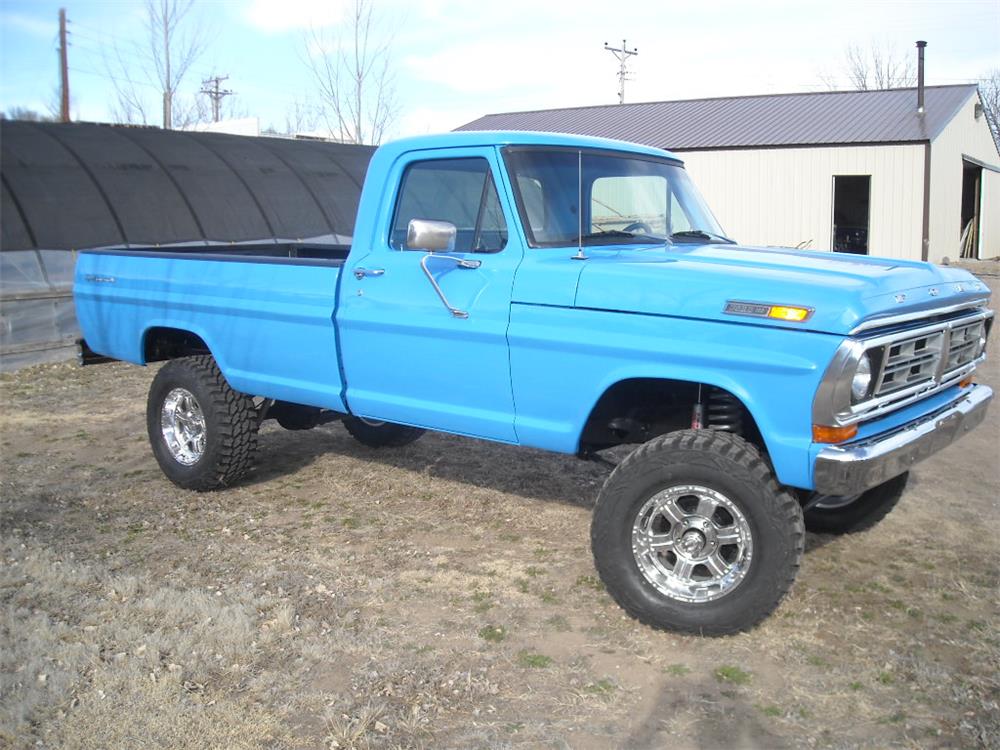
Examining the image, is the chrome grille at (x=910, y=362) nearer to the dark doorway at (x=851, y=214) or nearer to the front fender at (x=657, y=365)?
the front fender at (x=657, y=365)

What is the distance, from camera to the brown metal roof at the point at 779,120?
23688 millimetres

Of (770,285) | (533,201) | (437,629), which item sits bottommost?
(437,629)

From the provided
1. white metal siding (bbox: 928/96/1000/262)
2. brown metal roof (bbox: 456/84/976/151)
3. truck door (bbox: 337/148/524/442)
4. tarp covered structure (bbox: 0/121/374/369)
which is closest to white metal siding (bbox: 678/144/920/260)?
brown metal roof (bbox: 456/84/976/151)

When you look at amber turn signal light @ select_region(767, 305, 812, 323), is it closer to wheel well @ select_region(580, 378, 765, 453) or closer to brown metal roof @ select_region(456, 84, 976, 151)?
wheel well @ select_region(580, 378, 765, 453)

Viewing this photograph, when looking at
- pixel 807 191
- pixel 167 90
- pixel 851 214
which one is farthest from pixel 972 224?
pixel 167 90

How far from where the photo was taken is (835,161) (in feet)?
77.7

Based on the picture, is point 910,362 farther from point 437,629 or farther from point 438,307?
point 437,629

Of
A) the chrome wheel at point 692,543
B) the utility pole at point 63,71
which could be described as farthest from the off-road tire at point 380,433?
the utility pole at point 63,71

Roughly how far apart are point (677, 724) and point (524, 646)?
84 centimetres

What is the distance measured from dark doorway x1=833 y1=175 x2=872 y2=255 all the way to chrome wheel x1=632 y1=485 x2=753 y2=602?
860 inches

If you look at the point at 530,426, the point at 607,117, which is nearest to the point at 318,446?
the point at 530,426

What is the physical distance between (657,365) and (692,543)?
789 mm

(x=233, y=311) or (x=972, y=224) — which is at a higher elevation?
(x=972, y=224)

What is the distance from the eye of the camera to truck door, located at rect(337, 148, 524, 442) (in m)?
4.63
